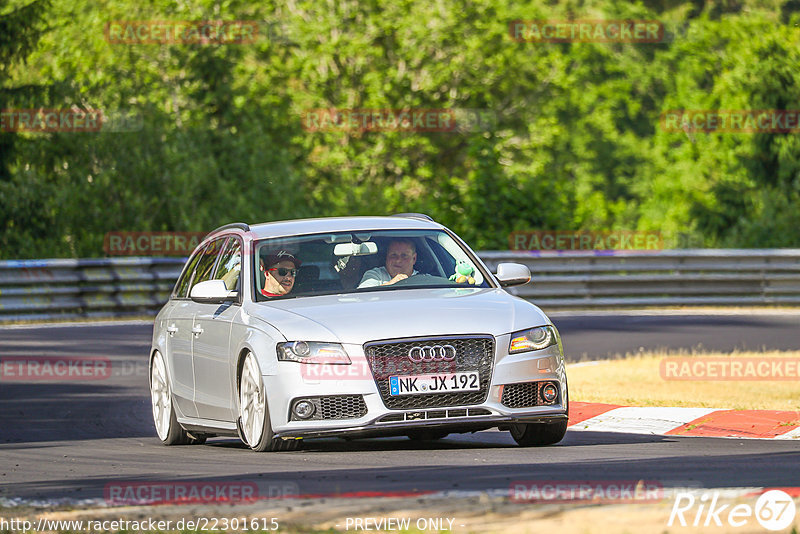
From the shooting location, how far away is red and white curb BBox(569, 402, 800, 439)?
1132 cm

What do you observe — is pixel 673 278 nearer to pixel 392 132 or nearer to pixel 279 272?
pixel 392 132

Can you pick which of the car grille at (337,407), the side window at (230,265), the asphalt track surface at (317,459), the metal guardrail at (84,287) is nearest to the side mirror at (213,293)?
the side window at (230,265)

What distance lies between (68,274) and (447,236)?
50.3ft

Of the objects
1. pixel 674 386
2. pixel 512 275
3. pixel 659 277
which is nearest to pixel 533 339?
pixel 512 275

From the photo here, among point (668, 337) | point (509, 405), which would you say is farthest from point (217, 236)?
→ point (668, 337)

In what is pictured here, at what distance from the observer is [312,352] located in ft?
31.3

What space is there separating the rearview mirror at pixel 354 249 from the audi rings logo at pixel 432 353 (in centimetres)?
144

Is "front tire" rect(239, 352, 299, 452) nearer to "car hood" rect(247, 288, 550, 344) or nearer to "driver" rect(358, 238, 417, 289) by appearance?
"car hood" rect(247, 288, 550, 344)

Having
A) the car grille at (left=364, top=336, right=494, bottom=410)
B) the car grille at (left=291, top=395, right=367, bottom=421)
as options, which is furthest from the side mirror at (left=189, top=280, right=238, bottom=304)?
the car grille at (left=364, top=336, right=494, bottom=410)

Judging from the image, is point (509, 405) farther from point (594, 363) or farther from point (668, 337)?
point (668, 337)

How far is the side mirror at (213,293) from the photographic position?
34.4 feet

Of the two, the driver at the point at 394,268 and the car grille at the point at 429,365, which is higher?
the driver at the point at 394,268

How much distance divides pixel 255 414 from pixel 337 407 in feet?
2.24

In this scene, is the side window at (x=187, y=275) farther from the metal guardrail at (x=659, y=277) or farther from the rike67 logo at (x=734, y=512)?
the metal guardrail at (x=659, y=277)
